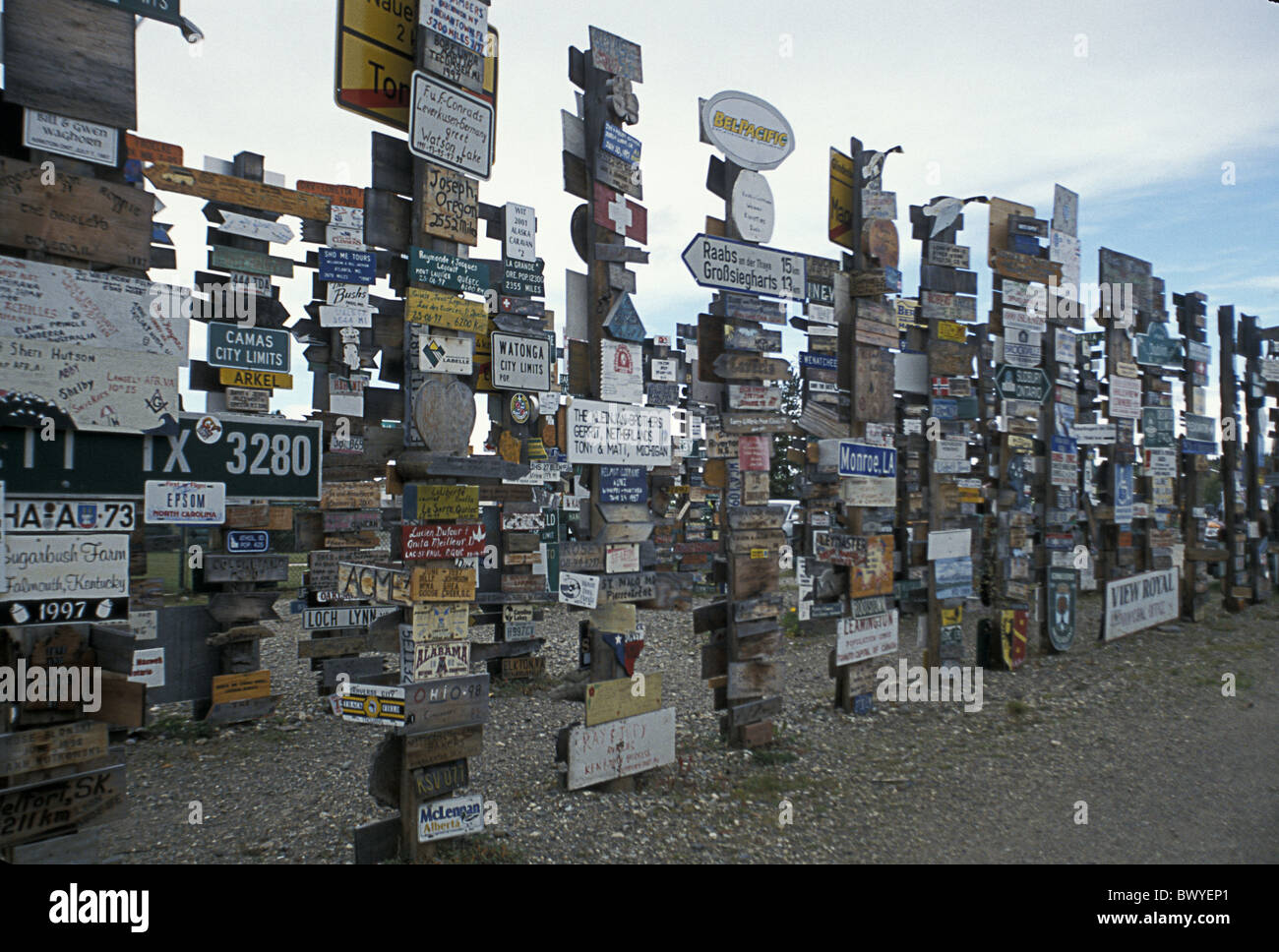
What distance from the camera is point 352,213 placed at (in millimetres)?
9727

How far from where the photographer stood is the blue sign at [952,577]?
32.6 feet

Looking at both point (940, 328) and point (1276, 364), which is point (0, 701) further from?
point (1276, 364)

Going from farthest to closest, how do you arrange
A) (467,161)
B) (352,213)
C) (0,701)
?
(352,213) < (467,161) < (0,701)

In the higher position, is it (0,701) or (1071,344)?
(1071,344)

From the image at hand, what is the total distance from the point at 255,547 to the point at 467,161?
5.22m

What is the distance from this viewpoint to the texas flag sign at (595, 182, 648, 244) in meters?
6.50

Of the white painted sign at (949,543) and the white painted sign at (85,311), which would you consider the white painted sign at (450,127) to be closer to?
the white painted sign at (85,311)

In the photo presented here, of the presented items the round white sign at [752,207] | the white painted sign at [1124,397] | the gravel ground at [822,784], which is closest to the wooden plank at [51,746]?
the gravel ground at [822,784]

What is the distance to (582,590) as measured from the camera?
6445 mm

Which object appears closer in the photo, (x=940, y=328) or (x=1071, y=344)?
(x=940, y=328)

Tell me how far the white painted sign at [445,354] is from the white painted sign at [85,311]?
52.4 inches

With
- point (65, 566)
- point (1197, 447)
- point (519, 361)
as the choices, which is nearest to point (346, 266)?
point (519, 361)

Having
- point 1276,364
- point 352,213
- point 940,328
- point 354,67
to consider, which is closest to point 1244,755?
point 940,328

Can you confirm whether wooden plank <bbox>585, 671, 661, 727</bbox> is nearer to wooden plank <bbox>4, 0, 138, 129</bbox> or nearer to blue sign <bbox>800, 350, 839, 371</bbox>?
wooden plank <bbox>4, 0, 138, 129</bbox>
